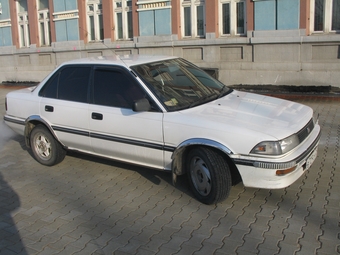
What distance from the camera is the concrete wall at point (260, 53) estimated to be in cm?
1217

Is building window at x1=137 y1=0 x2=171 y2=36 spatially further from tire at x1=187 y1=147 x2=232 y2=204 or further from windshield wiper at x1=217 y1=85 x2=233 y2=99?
tire at x1=187 y1=147 x2=232 y2=204

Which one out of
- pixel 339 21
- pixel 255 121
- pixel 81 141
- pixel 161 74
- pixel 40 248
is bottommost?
pixel 40 248

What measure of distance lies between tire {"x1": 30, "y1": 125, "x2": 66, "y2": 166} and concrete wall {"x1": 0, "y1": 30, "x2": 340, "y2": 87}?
7.87 m

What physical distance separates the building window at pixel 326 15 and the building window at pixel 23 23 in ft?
41.1

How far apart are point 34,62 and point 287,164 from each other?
16.3 meters

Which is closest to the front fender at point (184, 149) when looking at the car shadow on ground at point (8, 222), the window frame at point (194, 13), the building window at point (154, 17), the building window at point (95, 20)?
the car shadow on ground at point (8, 222)

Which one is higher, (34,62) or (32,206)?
(34,62)

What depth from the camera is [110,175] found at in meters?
6.46

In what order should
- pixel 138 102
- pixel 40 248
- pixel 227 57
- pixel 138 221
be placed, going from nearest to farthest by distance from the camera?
pixel 40 248, pixel 138 221, pixel 138 102, pixel 227 57

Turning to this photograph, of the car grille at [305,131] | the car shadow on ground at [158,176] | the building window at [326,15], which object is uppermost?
the building window at [326,15]

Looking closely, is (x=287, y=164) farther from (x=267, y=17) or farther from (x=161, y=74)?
(x=267, y=17)

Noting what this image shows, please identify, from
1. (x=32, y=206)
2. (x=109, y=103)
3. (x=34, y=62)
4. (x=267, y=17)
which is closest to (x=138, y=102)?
(x=109, y=103)

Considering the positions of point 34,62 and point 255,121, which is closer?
point 255,121

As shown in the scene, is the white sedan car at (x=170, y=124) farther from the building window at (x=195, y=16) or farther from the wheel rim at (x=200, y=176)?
the building window at (x=195, y=16)
